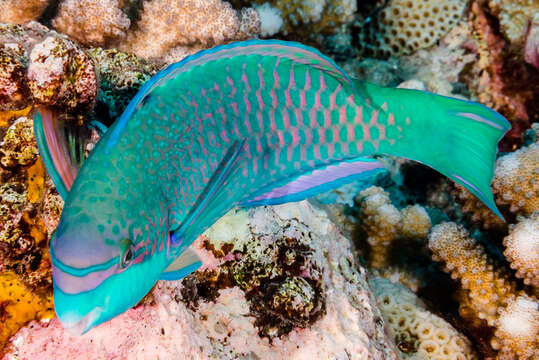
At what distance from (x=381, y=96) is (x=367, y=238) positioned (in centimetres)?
194

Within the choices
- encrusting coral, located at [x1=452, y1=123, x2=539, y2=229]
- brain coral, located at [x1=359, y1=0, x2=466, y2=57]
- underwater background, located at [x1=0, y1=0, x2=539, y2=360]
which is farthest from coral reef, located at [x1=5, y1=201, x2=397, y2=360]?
brain coral, located at [x1=359, y1=0, x2=466, y2=57]

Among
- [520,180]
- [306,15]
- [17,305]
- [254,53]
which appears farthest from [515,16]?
[17,305]

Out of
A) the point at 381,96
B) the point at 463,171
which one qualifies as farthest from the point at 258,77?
the point at 463,171

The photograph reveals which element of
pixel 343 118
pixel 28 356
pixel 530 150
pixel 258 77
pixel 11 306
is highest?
pixel 258 77

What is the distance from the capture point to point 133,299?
1.38 m

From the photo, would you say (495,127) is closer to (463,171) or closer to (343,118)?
(463,171)

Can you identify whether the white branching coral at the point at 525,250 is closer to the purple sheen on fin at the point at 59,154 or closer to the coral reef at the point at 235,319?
the coral reef at the point at 235,319

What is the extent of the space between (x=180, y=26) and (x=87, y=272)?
9.44ft

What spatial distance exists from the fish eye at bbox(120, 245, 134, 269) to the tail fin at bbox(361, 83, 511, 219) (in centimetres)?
122

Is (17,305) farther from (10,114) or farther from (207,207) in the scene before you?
(207,207)

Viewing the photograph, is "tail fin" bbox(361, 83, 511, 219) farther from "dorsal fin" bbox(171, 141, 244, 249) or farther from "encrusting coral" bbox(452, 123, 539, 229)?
"encrusting coral" bbox(452, 123, 539, 229)

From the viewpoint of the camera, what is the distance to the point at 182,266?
1711 mm

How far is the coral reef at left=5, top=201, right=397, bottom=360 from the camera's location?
203 centimetres

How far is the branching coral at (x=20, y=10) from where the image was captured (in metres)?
3.12
